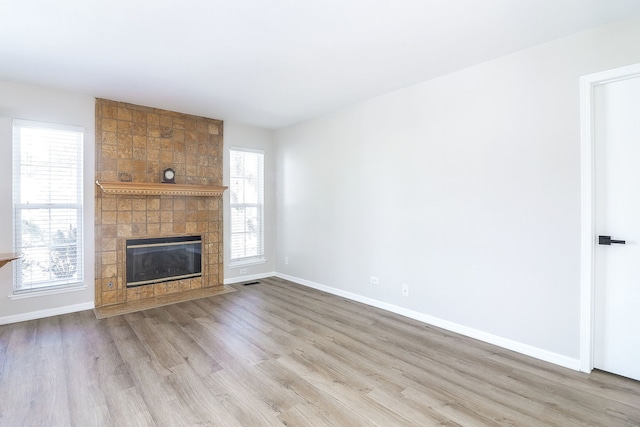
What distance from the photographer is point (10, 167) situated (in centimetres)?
335

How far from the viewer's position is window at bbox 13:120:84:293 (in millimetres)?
3432

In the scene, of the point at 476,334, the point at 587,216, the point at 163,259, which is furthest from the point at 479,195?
the point at 163,259

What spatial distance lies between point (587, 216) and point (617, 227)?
0.22 m

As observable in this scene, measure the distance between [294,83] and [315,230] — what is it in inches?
87.5

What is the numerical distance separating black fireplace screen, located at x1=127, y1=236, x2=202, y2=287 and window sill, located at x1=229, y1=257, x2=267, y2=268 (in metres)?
0.55

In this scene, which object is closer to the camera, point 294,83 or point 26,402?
point 26,402

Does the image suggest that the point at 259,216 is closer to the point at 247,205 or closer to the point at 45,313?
the point at 247,205

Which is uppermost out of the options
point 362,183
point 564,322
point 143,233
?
point 362,183

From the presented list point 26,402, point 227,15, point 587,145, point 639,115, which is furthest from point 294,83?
point 26,402

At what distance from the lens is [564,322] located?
2.44 meters

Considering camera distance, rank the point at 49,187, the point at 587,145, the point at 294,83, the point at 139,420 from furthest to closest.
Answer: the point at 49,187 < the point at 294,83 < the point at 587,145 < the point at 139,420

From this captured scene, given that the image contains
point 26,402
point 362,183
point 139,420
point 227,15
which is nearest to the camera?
point 139,420

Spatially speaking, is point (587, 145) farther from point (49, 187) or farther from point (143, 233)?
point (49, 187)

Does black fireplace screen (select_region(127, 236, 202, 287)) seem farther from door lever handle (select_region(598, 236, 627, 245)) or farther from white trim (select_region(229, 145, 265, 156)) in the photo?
door lever handle (select_region(598, 236, 627, 245))
